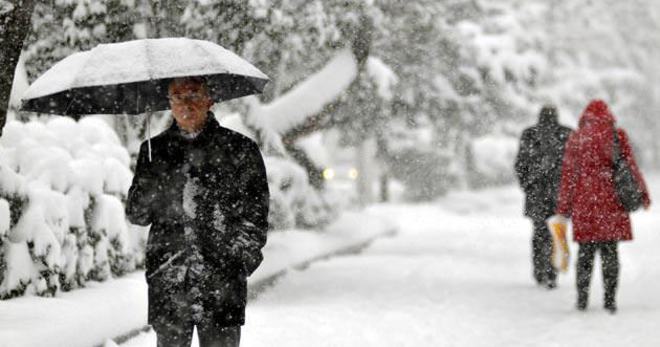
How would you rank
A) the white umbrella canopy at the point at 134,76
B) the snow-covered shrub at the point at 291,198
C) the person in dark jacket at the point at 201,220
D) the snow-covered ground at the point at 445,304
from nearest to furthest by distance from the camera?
the person in dark jacket at the point at 201,220 < the white umbrella canopy at the point at 134,76 < the snow-covered ground at the point at 445,304 < the snow-covered shrub at the point at 291,198

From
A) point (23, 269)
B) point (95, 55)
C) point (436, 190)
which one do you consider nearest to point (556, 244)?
point (23, 269)

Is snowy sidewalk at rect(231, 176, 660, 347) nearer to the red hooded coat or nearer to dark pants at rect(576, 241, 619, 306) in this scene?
dark pants at rect(576, 241, 619, 306)

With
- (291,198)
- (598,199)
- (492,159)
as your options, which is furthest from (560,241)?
(492,159)

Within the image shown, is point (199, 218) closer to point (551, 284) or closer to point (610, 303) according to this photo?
point (610, 303)

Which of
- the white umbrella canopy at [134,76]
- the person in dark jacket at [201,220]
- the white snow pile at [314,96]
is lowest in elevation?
the person in dark jacket at [201,220]

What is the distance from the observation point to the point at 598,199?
905cm

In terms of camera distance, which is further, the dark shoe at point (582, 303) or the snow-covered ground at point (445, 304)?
the dark shoe at point (582, 303)

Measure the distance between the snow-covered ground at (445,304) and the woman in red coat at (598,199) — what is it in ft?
1.49

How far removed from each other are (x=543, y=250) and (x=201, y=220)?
7584 millimetres

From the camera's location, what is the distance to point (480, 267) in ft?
47.5

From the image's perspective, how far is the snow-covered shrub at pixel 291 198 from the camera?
14328mm

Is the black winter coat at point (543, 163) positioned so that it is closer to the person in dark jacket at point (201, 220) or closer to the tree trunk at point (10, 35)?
the tree trunk at point (10, 35)

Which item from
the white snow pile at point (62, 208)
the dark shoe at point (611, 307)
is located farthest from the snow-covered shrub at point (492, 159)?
the white snow pile at point (62, 208)

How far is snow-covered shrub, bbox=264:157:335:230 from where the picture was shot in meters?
14.3
